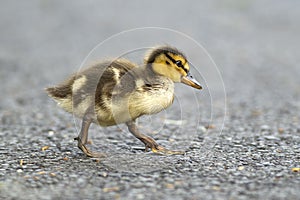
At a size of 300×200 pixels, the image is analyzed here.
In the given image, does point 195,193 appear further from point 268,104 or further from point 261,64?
point 261,64

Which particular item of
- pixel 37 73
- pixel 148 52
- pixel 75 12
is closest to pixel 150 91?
pixel 148 52

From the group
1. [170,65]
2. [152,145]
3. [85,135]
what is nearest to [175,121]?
[152,145]

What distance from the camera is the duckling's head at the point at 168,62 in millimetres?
3910

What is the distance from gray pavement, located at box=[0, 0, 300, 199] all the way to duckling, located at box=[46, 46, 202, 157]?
0.70 feet

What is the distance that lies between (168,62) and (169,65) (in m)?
0.03

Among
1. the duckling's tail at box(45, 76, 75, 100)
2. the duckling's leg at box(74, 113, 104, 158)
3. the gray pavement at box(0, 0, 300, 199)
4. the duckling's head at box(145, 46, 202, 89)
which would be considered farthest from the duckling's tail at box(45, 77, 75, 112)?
the duckling's head at box(145, 46, 202, 89)

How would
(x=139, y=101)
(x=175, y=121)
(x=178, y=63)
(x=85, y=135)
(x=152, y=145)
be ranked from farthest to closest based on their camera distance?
A: 1. (x=175, y=121)
2. (x=152, y=145)
3. (x=85, y=135)
4. (x=178, y=63)
5. (x=139, y=101)

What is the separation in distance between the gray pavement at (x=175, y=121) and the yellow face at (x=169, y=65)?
9.4 inches

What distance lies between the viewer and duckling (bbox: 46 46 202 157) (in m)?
3.86

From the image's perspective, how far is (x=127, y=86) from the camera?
12.8ft

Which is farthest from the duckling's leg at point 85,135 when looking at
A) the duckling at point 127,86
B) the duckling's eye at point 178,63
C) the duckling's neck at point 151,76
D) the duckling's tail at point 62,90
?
the duckling's eye at point 178,63

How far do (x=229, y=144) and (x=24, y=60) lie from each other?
19.9ft

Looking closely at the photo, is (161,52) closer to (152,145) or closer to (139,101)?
(139,101)

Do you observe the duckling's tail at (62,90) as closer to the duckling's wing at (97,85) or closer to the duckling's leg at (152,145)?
the duckling's wing at (97,85)
